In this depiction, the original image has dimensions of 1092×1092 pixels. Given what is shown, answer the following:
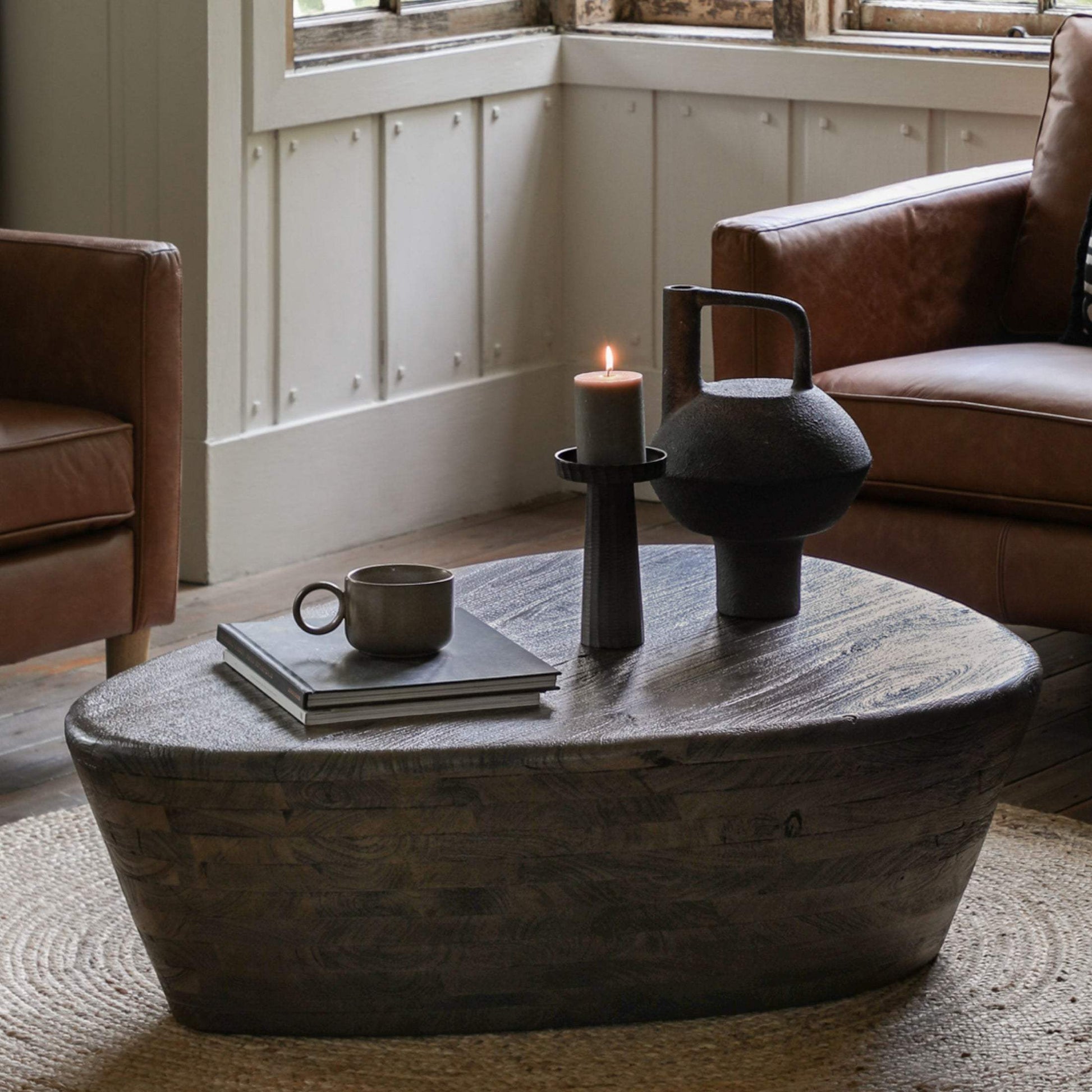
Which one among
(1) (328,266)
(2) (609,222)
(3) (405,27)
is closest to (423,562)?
(1) (328,266)

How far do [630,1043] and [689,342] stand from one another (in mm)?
665

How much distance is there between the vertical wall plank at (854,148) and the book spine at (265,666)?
212cm

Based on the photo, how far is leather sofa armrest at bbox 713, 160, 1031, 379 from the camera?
2607mm

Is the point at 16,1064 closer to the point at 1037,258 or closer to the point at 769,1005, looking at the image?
the point at 769,1005

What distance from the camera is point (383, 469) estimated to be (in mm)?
3605

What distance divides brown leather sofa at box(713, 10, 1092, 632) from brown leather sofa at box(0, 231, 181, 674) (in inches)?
30.3

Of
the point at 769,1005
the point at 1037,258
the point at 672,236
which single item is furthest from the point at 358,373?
the point at 769,1005

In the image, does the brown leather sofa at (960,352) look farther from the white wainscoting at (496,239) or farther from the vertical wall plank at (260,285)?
the vertical wall plank at (260,285)

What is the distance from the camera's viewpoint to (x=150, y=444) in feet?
8.24

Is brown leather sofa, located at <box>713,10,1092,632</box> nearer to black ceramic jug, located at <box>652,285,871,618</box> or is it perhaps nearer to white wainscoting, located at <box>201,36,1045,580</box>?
white wainscoting, located at <box>201,36,1045,580</box>

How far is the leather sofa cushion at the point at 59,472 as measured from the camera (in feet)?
7.72

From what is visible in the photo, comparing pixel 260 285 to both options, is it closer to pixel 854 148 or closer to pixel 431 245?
pixel 431 245

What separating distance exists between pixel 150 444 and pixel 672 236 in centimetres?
160

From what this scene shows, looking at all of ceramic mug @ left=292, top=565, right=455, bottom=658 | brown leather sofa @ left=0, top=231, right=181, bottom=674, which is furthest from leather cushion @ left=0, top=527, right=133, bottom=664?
ceramic mug @ left=292, top=565, right=455, bottom=658
